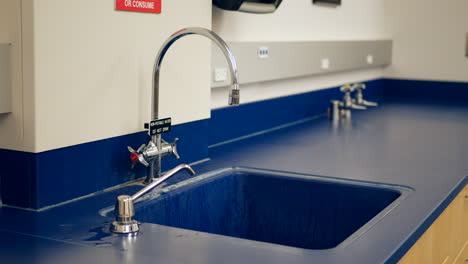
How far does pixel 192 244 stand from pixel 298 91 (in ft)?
5.84

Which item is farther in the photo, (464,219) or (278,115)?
(278,115)

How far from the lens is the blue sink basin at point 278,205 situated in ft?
5.48

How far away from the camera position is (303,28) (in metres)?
2.88

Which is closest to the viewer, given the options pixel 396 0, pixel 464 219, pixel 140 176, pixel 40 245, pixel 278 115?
pixel 40 245

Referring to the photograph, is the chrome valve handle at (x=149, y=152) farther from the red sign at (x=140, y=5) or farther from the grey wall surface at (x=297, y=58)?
the grey wall surface at (x=297, y=58)

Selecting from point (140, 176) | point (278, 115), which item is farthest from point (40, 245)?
point (278, 115)

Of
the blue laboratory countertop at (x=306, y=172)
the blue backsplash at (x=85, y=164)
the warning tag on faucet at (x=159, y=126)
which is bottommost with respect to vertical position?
the blue laboratory countertop at (x=306, y=172)

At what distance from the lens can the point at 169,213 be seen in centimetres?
158

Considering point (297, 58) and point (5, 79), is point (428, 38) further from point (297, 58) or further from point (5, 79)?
point (5, 79)

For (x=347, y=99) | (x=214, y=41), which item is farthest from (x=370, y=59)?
(x=214, y=41)

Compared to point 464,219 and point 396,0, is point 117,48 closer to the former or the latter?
point 464,219

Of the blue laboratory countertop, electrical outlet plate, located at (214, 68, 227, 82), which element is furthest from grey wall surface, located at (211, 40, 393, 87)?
the blue laboratory countertop

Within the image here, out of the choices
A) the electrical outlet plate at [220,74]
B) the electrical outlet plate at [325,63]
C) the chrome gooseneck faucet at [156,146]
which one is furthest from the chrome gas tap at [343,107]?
the chrome gooseneck faucet at [156,146]

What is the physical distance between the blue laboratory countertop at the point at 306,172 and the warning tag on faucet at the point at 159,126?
15 centimetres
